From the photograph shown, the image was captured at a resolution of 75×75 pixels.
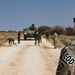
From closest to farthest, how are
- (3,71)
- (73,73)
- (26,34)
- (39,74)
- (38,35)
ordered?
1. (73,73)
2. (39,74)
3. (3,71)
4. (38,35)
5. (26,34)

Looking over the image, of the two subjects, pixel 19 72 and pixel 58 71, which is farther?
pixel 19 72

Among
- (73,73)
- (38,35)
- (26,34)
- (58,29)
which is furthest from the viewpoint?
(58,29)

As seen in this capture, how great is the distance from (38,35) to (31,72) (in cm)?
2167

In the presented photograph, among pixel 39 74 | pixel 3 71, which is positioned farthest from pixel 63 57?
pixel 3 71

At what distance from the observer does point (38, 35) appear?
33.7 meters

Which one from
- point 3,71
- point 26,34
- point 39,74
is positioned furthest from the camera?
point 26,34

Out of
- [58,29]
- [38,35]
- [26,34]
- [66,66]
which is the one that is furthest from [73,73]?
[58,29]

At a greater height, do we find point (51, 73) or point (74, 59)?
point (74, 59)

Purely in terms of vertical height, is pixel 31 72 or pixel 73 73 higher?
pixel 73 73

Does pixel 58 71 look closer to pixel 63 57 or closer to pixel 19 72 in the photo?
pixel 63 57

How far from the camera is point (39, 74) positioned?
37.7 ft

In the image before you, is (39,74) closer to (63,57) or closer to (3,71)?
(3,71)

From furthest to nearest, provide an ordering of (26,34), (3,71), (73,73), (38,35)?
(26,34) < (38,35) < (3,71) < (73,73)

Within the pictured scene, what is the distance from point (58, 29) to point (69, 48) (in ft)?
309
